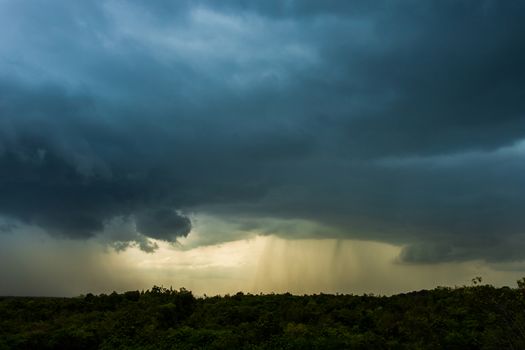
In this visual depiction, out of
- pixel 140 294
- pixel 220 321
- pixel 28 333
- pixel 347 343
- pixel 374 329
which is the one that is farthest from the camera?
pixel 140 294

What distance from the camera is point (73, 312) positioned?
44094 millimetres

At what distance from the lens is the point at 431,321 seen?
3525 cm

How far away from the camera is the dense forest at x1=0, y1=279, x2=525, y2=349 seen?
31.1m

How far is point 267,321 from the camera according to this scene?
1362 inches

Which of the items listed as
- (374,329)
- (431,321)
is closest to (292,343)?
(374,329)

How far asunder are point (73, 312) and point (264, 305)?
634 inches

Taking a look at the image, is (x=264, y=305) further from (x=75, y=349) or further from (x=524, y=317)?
(x=524, y=317)

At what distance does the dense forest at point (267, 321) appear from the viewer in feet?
102

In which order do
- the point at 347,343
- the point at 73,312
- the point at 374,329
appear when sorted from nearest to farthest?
1. the point at 347,343
2. the point at 374,329
3. the point at 73,312

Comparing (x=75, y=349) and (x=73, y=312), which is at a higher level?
(x=73, y=312)

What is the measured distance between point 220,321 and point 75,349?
1033 cm

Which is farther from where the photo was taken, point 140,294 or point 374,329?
point 140,294

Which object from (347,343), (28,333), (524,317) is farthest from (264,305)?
(524,317)

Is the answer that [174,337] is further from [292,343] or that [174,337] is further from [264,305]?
[264,305]
